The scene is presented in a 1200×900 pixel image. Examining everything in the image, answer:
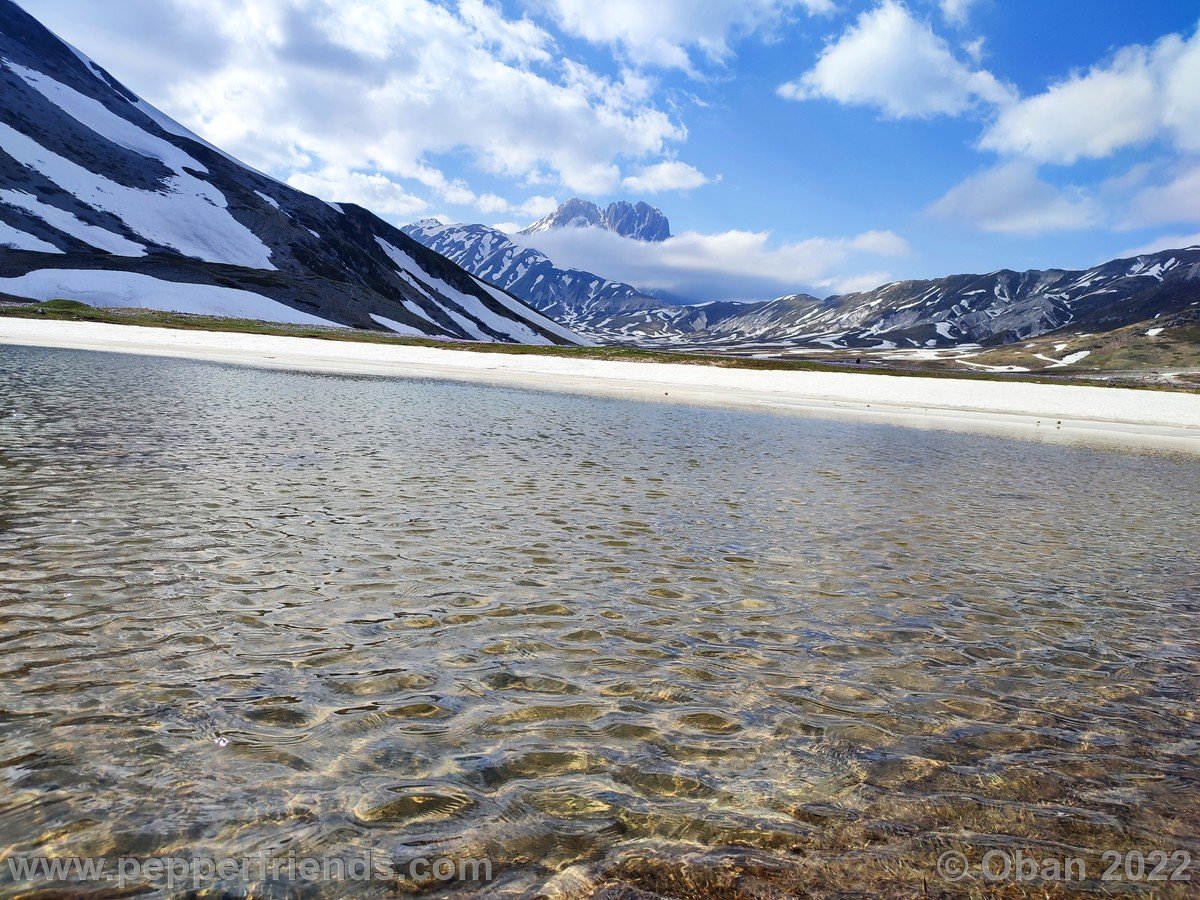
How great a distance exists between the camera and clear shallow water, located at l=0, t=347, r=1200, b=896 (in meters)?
4.25

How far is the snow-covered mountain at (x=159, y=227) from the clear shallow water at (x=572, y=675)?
108 meters

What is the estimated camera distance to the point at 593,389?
5262 cm

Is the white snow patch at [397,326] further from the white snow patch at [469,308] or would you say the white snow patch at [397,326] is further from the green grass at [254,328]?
the white snow patch at [469,308]

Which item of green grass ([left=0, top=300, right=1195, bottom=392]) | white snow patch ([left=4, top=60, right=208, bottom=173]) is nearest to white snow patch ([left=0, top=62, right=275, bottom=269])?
white snow patch ([left=4, top=60, right=208, bottom=173])

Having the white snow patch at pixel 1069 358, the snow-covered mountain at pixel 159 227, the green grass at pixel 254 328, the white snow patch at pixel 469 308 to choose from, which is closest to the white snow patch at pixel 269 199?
the snow-covered mountain at pixel 159 227

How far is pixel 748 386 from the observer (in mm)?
60594

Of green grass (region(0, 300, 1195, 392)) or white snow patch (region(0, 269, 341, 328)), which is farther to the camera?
white snow patch (region(0, 269, 341, 328))

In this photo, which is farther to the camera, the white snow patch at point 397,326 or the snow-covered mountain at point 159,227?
the white snow patch at point 397,326

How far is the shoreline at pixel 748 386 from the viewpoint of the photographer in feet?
147

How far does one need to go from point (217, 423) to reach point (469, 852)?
66.6 feet

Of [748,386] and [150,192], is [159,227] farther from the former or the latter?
[748,386]

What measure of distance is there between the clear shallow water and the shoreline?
108 feet

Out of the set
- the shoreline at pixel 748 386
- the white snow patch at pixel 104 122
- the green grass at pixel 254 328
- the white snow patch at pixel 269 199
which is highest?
the white snow patch at pixel 104 122

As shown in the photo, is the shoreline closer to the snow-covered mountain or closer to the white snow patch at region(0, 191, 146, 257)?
the snow-covered mountain
